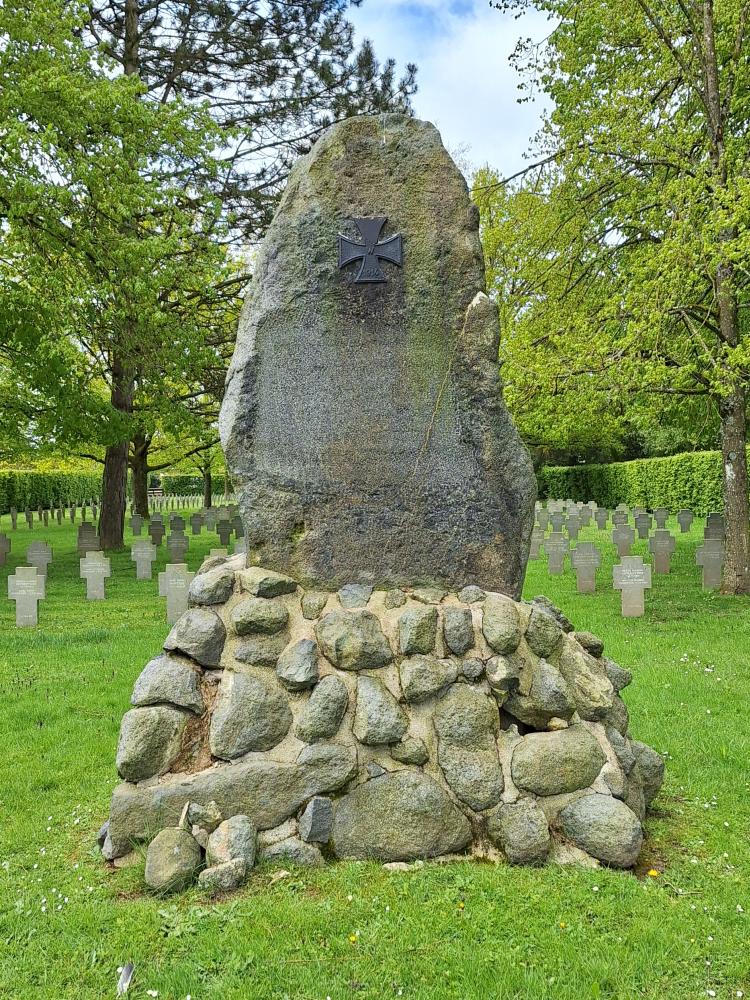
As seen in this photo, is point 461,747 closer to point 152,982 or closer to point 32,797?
point 152,982

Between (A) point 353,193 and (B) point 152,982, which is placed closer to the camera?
(B) point 152,982

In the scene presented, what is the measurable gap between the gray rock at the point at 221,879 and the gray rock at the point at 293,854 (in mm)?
213

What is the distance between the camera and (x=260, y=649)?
4.30 m

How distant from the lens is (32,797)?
4941 millimetres

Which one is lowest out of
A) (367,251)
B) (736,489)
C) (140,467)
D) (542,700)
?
(542,700)

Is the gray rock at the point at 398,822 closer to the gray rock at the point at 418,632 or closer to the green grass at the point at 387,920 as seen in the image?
the green grass at the point at 387,920

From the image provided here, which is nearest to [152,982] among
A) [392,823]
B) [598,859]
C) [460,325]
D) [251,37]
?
[392,823]

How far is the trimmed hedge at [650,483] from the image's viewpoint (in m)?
25.7

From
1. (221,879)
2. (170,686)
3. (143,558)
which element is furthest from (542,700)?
(143,558)

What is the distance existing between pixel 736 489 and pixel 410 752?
29.0 ft

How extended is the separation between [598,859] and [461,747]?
872mm

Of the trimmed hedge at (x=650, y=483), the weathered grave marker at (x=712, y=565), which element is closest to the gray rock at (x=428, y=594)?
the weathered grave marker at (x=712, y=565)

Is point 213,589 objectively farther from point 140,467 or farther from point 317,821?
point 140,467

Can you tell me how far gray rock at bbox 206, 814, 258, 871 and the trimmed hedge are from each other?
78.5 feet
